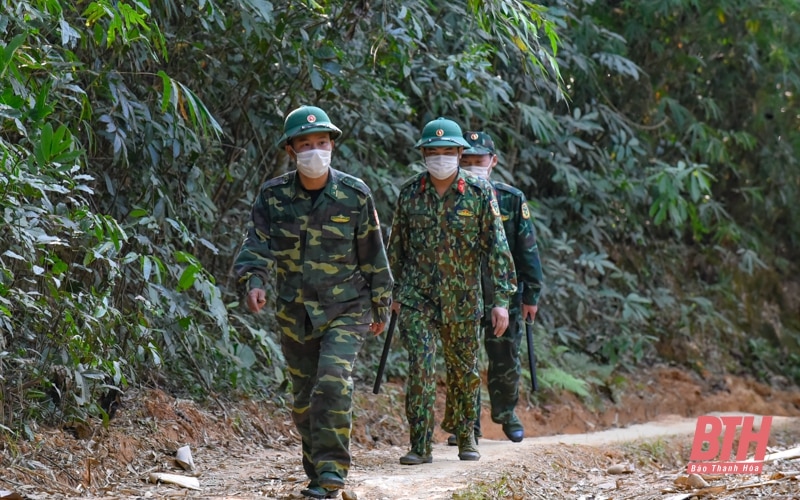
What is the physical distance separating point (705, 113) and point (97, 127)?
1041cm

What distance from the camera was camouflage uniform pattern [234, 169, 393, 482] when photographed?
18.6ft

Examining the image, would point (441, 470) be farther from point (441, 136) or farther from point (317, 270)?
point (441, 136)

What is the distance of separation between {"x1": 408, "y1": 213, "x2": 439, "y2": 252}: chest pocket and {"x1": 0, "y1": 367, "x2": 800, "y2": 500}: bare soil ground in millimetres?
1409

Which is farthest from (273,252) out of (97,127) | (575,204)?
(575,204)

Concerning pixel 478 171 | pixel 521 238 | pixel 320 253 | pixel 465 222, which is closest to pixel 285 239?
pixel 320 253

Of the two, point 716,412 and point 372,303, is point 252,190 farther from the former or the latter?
point 716,412

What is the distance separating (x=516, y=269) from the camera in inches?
314

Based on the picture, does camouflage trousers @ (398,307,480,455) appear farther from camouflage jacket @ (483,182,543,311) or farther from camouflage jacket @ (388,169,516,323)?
camouflage jacket @ (483,182,543,311)

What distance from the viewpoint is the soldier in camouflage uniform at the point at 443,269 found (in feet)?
22.5

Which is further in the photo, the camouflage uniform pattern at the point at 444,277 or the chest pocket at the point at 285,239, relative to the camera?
the camouflage uniform pattern at the point at 444,277

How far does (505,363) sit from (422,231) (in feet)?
5.50

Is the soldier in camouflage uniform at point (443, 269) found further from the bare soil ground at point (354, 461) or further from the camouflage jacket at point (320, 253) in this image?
the camouflage jacket at point (320, 253)

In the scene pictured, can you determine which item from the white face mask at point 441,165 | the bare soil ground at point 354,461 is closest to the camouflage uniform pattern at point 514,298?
the bare soil ground at point 354,461

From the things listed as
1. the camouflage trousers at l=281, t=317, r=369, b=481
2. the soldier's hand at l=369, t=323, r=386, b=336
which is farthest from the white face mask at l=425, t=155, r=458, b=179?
the camouflage trousers at l=281, t=317, r=369, b=481
